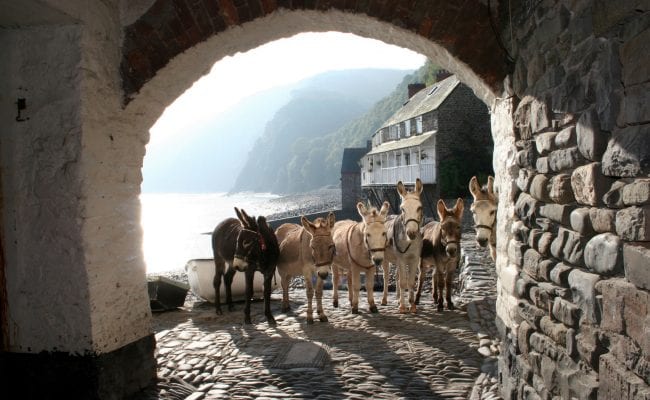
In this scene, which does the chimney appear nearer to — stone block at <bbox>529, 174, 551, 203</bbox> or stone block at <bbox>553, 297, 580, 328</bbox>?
stone block at <bbox>529, 174, 551, 203</bbox>

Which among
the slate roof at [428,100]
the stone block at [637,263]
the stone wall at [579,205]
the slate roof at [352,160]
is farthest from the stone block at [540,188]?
the slate roof at [352,160]

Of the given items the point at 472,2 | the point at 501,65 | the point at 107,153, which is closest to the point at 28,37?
the point at 107,153

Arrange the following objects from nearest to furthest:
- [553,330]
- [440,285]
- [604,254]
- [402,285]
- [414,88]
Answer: [604,254], [553,330], [402,285], [440,285], [414,88]

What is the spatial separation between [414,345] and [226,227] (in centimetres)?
378

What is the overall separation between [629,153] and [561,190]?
0.76m

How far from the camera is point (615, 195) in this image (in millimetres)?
2164

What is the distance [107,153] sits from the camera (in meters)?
4.30

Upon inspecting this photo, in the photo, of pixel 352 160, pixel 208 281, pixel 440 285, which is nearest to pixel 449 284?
pixel 440 285

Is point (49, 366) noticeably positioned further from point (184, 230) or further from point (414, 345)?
point (184, 230)

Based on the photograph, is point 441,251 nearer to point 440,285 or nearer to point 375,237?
point 440,285

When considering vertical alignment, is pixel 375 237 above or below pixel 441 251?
above

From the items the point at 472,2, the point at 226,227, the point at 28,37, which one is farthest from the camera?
the point at 226,227

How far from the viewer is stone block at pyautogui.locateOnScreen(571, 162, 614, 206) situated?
7.55 ft

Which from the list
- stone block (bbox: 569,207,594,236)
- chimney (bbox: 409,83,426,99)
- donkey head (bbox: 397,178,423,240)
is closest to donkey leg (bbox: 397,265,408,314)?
donkey head (bbox: 397,178,423,240)
